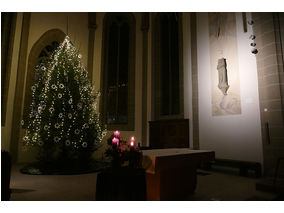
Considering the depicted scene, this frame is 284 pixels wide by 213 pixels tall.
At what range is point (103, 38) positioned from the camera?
928cm

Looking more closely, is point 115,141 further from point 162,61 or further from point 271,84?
point 162,61

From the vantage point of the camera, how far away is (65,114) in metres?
5.96

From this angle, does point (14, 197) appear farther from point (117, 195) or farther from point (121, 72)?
point (121, 72)

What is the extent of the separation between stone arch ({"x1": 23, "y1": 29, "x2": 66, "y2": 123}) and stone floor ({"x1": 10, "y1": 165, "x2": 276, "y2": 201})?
344cm

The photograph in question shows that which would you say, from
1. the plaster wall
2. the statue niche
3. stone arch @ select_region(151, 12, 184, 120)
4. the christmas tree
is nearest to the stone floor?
the christmas tree

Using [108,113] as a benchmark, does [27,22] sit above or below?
above

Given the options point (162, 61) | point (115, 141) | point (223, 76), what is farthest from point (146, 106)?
point (115, 141)

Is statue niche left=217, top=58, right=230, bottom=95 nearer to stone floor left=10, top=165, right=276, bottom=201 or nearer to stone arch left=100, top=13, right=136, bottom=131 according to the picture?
stone floor left=10, top=165, right=276, bottom=201

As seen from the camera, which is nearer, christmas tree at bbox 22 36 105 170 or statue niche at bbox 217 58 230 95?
christmas tree at bbox 22 36 105 170

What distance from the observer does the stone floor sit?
340 centimetres

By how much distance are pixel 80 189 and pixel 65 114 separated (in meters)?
2.54

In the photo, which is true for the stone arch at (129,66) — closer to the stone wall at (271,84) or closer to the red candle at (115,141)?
the stone wall at (271,84)

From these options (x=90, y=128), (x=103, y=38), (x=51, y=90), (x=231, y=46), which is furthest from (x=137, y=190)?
(x=103, y=38)

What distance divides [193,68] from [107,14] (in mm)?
4736
